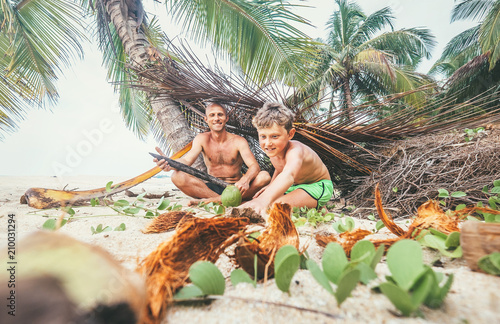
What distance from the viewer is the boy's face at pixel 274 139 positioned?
1771 millimetres

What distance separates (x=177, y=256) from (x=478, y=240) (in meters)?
0.61

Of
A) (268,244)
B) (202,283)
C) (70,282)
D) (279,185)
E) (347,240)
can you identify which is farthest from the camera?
(279,185)

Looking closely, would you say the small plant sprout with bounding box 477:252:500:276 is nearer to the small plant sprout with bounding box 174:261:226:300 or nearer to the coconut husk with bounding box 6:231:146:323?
the small plant sprout with bounding box 174:261:226:300

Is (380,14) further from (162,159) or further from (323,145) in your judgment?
(162,159)

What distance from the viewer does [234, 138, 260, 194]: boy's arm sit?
2320mm

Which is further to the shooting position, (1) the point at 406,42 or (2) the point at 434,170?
(1) the point at 406,42

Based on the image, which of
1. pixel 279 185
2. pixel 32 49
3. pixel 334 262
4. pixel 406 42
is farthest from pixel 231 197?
pixel 406 42

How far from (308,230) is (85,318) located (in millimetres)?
992

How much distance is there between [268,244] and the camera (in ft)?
1.85

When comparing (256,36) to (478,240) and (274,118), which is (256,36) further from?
(478,240)

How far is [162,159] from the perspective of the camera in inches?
76.2

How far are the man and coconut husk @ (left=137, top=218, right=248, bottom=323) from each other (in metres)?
1.75

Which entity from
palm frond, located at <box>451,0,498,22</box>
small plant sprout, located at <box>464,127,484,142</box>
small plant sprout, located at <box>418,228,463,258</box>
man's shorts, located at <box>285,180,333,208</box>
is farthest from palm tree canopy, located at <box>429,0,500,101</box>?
small plant sprout, located at <box>418,228,463,258</box>

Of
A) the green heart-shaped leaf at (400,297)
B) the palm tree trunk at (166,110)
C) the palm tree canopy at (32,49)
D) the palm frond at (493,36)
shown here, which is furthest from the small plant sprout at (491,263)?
the palm frond at (493,36)
